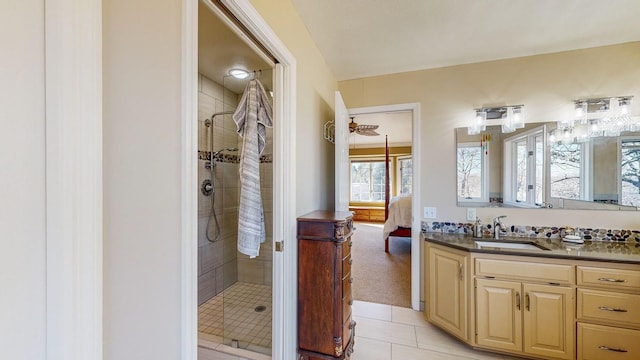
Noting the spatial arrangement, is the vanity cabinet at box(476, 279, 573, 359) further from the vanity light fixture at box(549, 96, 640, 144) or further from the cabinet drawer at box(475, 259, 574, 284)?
the vanity light fixture at box(549, 96, 640, 144)

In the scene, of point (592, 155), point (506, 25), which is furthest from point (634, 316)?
point (506, 25)

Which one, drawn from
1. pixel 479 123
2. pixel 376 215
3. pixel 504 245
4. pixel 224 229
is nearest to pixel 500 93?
pixel 479 123

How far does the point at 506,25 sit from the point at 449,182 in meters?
1.40

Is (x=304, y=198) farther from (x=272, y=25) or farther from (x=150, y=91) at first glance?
(x=150, y=91)

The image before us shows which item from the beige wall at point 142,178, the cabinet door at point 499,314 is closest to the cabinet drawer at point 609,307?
the cabinet door at point 499,314

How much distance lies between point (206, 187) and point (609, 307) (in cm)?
349

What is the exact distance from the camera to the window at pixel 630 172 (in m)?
2.19

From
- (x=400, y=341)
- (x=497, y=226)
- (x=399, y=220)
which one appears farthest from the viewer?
(x=399, y=220)

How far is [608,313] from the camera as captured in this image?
177cm

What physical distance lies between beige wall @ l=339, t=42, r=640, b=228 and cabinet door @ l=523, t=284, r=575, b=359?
76cm
